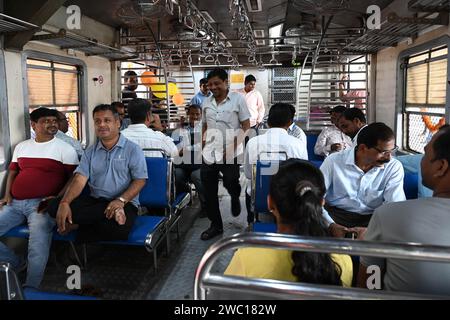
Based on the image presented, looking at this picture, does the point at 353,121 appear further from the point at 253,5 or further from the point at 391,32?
the point at 253,5

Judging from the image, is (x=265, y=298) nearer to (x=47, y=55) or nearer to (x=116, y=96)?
(x=47, y=55)

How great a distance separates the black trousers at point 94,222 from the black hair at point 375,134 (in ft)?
5.55

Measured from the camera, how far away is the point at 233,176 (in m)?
3.54

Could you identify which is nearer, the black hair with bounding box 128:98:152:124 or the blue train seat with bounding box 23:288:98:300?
the blue train seat with bounding box 23:288:98:300

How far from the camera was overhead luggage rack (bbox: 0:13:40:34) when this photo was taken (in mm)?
2855

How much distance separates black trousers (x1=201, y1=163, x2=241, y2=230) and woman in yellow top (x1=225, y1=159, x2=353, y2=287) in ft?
7.00

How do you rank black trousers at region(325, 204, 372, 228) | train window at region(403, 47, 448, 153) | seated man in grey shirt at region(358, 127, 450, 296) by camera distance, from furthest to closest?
1. train window at region(403, 47, 448, 153)
2. black trousers at region(325, 204, 372, 228)
3. seated man in grey shirt at region(358, 127, 450, 296)

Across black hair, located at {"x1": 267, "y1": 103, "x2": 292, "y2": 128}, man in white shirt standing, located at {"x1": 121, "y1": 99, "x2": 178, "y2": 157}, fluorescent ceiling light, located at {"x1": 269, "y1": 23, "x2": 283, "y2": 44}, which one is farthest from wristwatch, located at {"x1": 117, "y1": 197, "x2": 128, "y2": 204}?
fluorescent ceiling light, located at {"x1": 269, "y1": 23, "x2": 283, "y2": 44}

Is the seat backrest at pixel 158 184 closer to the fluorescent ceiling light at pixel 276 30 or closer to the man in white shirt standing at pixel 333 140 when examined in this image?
the man in white shirt standing at pixel 333 140

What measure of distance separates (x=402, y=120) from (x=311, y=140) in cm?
131

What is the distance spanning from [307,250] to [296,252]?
0.59ft

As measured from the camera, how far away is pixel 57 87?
4.42 metres

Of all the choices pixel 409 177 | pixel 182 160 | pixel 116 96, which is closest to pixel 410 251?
pixel 409 177

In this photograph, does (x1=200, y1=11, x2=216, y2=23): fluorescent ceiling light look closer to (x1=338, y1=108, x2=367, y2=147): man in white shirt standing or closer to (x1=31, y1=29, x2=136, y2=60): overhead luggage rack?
(x1=31, y1=29, x2=136, y2=60): overhead luggage rack
